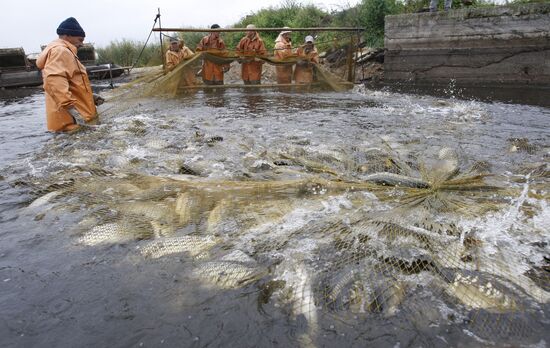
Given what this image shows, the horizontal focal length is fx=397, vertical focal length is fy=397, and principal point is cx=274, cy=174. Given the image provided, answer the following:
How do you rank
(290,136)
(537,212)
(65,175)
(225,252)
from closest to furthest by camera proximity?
(225,252) < (537,212) < (65,175) < (290,136)

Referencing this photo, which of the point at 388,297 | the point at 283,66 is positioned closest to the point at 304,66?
the point at 283,66

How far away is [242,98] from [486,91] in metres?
7.67

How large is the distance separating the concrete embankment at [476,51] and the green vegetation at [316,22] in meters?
1.55

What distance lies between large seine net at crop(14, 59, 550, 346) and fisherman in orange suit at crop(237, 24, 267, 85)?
7.18 metres

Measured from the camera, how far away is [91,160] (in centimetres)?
598

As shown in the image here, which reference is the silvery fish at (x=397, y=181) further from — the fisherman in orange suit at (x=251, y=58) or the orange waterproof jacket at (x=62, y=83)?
the fisherman in orange suit at (x=251, y=58)

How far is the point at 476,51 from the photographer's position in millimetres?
13375

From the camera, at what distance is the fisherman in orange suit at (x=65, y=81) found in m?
6.73

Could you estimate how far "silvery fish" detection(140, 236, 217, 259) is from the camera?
11.8 ft

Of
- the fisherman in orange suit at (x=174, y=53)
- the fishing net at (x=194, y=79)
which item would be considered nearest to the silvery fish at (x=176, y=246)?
the fishing net at (x=194, y=79)

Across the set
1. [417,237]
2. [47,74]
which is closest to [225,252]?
[417,237]

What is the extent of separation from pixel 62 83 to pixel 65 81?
0.06 meters

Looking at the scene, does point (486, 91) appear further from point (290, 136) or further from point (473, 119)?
point (290, 136)

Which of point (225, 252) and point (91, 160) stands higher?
point (91, 160)
